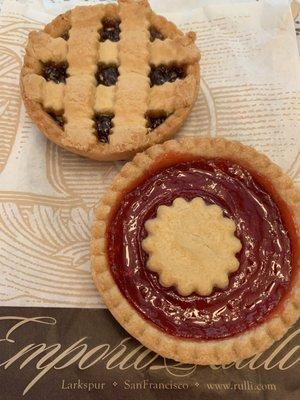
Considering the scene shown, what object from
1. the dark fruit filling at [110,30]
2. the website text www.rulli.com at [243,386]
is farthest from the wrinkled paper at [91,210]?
the dark fruit filling at [110,30]

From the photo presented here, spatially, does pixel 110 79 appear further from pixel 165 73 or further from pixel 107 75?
pixel 165 73

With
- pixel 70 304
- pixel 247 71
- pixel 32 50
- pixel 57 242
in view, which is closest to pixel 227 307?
pixel 70 304

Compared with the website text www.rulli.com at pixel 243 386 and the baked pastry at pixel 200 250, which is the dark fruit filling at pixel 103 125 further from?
the website text www.rulli.com at pixel 243 386

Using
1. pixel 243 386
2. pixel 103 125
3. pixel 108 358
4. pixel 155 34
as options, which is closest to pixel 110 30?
pixel 155 34

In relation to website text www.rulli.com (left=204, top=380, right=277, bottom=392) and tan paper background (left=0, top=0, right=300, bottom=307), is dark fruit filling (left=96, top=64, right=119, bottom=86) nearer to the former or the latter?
tan paper background (left=0, top=0, right=300, bottom=307)

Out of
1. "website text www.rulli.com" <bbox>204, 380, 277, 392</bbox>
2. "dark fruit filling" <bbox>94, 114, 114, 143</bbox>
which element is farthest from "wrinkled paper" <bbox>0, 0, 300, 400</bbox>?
"dark fruit filling" <bbox>94, 114, 114, 143</bbox>

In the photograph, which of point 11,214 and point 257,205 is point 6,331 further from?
point 257,205
